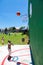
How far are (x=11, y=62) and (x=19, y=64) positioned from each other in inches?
28.6

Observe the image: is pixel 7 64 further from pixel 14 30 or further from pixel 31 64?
pixel 14 30

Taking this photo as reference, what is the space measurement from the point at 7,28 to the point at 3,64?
28.4 m

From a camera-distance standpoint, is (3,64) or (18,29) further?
(18,29)

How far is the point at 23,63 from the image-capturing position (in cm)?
1162

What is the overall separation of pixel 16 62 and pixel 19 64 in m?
0.55

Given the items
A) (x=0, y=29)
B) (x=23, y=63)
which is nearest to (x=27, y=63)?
(x=23, y=63)

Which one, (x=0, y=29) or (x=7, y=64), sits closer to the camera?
(x=7, y=64)

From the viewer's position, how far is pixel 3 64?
11.3 metres

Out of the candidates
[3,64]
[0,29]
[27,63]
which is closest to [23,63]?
[27,63]

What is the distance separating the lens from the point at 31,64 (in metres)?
11.3

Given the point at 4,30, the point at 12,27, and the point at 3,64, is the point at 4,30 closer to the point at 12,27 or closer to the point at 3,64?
the point at 12,27

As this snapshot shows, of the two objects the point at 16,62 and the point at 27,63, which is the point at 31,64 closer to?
the point at 27,63

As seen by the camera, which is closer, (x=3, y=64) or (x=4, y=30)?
(x=3, y=64)

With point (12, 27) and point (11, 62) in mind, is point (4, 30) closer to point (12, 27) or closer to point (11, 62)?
point (12, 27)
